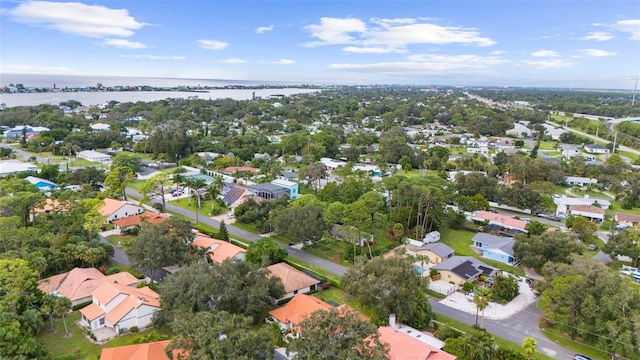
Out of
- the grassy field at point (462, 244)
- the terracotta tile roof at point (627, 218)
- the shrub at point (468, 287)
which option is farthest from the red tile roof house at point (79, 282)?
the terracotta tile roof at point (627, 218)

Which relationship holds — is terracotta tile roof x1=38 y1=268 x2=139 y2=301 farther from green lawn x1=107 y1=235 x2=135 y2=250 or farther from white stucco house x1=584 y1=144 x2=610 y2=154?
white stucco house x1=584 y1=144 x2=610 y2=154

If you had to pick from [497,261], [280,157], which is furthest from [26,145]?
[497,261]

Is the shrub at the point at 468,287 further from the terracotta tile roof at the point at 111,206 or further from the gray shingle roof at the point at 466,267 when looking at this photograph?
the terracotta tile roof at the point at 111,206

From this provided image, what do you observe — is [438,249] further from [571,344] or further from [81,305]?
[81,305]

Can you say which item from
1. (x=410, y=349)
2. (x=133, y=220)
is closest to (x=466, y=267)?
(x=410, y=349)

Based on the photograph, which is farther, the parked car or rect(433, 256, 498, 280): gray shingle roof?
rect(433, 256, 498, 280): gray shingle roof

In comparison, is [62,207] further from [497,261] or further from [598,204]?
[598,204]

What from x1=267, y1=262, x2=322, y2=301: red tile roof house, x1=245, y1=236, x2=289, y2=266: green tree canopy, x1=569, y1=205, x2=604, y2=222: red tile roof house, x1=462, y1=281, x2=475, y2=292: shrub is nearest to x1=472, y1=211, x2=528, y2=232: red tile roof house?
x1=569, y1=205, x2=604, y2=222: red tile roof house
